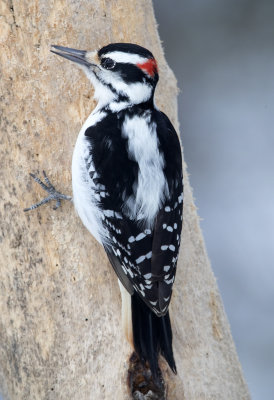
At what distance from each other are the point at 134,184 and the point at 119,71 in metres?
0.52

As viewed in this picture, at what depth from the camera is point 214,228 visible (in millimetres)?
5242

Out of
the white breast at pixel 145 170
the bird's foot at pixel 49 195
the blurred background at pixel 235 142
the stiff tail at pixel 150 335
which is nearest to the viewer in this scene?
the stiff tail at pixel 150 335

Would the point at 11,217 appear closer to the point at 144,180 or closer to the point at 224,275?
the point at 144,180

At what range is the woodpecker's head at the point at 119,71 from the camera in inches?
111

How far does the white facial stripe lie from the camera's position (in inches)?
111

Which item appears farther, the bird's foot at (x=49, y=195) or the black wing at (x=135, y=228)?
the bird's foot at (x=49, y=195)

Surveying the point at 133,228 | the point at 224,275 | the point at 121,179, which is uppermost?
the point at 121,179

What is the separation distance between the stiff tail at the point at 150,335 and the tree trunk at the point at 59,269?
8 cm

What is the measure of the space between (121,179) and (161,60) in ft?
2.70

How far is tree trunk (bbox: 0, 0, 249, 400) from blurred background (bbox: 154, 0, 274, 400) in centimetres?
213

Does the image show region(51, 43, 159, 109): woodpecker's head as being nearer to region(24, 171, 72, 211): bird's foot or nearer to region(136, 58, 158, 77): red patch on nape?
region(136, 58, 158, 77): red patch on nape

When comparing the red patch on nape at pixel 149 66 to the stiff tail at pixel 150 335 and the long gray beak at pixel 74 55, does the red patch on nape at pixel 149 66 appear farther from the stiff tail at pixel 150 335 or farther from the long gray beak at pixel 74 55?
the stiff tail at pixel 150 335

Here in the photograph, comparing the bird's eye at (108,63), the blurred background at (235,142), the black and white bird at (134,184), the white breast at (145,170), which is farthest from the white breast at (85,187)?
the blurred background at (235,142)

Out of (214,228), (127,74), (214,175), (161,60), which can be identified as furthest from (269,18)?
(127,74)
